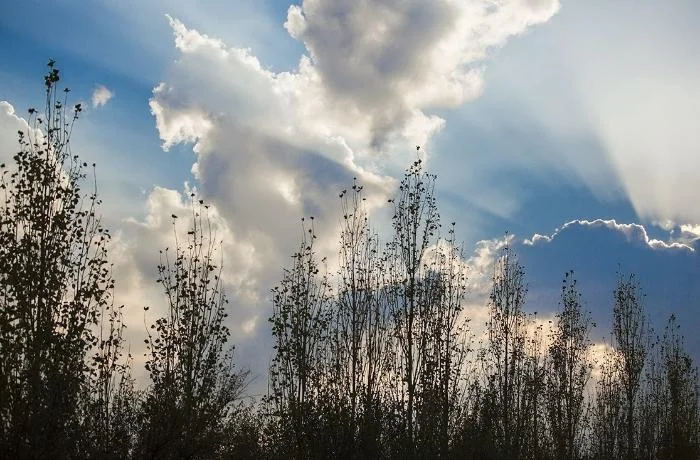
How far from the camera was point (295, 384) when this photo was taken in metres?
19.8

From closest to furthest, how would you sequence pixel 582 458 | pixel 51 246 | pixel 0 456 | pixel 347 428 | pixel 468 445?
pixel 0 456 → pixel 51 246 → pixel 347 428 → pixel 468 445 → pixel 582 458

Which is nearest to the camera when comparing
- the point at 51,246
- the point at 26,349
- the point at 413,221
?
the point at 26,349

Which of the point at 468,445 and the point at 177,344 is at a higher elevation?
the point at 177,344

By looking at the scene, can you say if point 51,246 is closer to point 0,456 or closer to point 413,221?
point 0,456

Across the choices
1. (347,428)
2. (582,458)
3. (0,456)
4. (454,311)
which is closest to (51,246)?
(0,456)

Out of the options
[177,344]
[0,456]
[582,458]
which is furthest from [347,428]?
[582,458]

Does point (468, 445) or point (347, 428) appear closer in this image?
point (347, 428)

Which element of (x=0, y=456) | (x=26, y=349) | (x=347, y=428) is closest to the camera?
(x=0, y=456)

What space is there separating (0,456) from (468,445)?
12.1m

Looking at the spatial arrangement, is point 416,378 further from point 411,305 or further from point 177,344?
point 177,344

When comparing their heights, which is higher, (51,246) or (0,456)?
(51,246)

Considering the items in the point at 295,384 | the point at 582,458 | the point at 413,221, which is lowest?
the point at 582,458

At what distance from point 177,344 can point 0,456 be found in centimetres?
561

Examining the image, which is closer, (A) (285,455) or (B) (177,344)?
(B) (177,344)
